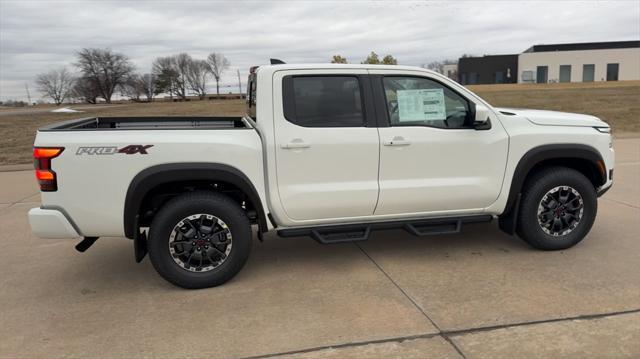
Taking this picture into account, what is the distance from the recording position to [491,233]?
567 cm

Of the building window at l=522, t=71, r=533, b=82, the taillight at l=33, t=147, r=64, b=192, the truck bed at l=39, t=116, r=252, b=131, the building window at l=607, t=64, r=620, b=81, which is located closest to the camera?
the taillight at l=33, t=147, r=64, b=192

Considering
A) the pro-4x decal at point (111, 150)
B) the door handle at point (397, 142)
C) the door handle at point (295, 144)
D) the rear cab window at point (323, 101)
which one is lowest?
the door handle at point (397, 142)

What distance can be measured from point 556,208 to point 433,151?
4.72 ft

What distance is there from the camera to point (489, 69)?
7681 centimetres

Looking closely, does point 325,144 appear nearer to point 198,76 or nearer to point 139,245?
point 139,245

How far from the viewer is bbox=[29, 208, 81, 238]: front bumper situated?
12.8ft

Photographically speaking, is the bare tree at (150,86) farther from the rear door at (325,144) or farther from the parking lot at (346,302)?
the rear door at (325,144)

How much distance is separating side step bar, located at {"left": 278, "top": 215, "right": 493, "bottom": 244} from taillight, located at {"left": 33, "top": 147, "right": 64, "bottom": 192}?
5.93ft

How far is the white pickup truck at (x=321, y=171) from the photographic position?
12.9 feet

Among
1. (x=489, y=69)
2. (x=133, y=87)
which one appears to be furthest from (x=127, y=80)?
(x=489, y=69)

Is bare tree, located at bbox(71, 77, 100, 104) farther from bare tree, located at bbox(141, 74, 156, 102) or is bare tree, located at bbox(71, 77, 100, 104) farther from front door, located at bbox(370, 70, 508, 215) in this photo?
front door, located at bbox(370, 70, 508, 215)

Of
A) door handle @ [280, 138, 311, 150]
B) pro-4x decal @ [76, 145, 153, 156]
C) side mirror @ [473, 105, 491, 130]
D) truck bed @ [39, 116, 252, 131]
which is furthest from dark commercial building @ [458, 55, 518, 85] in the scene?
pro-4x decal @ [76, 145, 153, 156]

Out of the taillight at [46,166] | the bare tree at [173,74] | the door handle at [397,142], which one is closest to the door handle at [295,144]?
the door handle at [397,142]

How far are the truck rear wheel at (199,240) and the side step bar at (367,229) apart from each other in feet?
1.38
